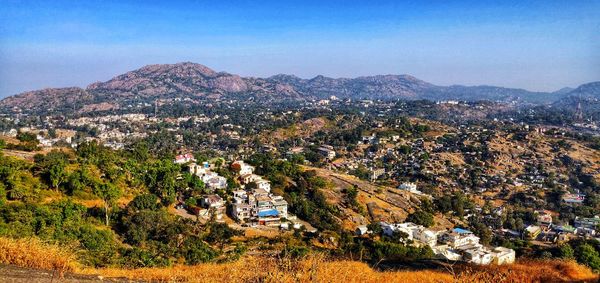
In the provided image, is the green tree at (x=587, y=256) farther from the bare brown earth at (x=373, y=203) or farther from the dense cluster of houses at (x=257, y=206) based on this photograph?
the dense cluster of houses at (x=257, y=206)

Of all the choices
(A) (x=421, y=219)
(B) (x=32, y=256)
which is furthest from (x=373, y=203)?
(B) (x=32, y=256)

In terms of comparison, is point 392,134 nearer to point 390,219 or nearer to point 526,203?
point 526,203

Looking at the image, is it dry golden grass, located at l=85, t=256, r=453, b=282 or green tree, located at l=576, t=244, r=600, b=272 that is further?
green tree, located at l=576, t=244, r=600, b=272

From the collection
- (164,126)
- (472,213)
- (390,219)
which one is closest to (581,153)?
(472,213)

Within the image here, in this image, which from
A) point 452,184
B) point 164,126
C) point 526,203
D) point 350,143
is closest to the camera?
point 526,203

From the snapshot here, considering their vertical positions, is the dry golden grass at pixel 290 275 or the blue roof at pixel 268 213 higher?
the dry golden grass at pixel 290 275

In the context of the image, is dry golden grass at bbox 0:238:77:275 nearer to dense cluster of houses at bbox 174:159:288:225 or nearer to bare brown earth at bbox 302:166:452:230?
dense cluster of houses at bbox 174:159:288:225

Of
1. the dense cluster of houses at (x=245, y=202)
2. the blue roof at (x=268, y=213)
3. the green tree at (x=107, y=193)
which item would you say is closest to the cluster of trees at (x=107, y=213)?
the green tree at (x=107, y=193)

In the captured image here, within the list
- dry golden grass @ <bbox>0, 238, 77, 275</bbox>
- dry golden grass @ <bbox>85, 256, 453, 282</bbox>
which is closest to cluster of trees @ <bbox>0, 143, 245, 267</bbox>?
dry golden grass @ <bbox>0, 238, 77, 275</bbox>
